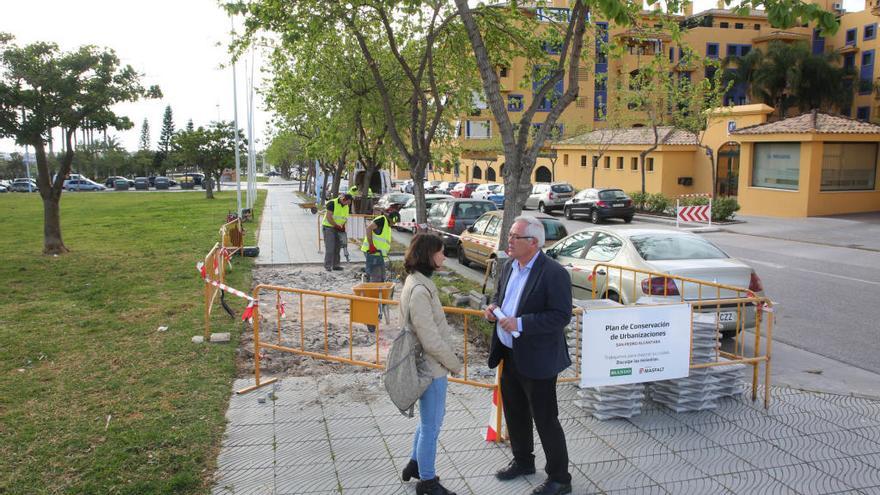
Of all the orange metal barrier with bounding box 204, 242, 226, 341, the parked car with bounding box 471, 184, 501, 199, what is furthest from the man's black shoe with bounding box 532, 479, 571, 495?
the parked car with bounding box 471, 184, 501, 199

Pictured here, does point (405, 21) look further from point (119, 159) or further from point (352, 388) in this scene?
point (119, 159)

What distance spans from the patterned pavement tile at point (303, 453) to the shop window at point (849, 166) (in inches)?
1102

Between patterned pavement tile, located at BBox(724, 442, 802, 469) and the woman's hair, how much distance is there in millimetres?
2848

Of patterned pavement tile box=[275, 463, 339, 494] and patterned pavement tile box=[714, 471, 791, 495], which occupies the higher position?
patterned pavement tile box=[714, 471, 791, 495]

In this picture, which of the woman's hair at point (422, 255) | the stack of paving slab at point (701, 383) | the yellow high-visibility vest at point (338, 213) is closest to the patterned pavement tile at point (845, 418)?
the stack of paving slab at point (701, 383)

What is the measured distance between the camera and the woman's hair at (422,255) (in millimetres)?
4266

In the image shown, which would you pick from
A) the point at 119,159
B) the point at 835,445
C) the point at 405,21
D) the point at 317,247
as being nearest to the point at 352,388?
the point at 835,445

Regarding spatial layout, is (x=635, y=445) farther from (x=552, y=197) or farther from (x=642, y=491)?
(x=552, y=197)

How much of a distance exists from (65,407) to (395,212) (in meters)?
7.18

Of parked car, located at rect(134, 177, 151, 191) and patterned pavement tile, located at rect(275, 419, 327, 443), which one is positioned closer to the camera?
patterned pavement tile, located at rect(275, 419, 327, 443)

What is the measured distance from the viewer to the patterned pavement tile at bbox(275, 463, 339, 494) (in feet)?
15.1

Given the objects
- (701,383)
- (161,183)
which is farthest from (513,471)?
(161,183)

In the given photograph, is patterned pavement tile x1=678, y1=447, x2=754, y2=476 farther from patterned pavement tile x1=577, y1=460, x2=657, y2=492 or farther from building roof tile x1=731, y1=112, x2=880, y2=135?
building roof tile x1=731, y1=112, x2=880, y2=135

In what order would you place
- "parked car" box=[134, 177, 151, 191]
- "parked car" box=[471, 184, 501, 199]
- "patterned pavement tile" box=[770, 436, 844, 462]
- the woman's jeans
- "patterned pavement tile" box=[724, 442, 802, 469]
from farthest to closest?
"parked car" box=[134, 177, 151, 191], "parked car" box=[471, 184, 501, 199], "patterned pavement tile" box=[770, 436, 844, 462], "patterned pavement tile" box=[724, 442, 802, 469], the woman's jeans
